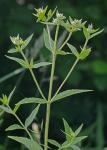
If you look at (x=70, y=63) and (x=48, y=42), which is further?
(x=70, y=63)

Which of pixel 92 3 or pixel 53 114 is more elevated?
pixel 92 3

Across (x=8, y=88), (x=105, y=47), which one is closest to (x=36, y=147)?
(x=8, y=88)

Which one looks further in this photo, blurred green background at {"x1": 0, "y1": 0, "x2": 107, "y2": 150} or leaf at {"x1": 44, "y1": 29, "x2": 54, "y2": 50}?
blurred green background at {"x1": 0, "y1": 0, "x2": 107, "y2": 150}

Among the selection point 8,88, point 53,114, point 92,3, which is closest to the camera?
point 8,88

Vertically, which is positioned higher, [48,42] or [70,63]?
[48,42]

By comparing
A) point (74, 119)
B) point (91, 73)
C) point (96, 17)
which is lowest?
point (74, 119)

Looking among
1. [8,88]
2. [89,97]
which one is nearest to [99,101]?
[89,97]

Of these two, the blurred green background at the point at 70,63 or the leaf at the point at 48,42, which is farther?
the blurred green background at the point at 70,63

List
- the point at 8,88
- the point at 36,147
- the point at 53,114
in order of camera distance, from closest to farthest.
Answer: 1. the point at 36,147
2. the point at 8,88
3. the point at 53,114

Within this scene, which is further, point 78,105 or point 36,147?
point 78,105

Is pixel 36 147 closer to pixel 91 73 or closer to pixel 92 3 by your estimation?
pixel 91 73
